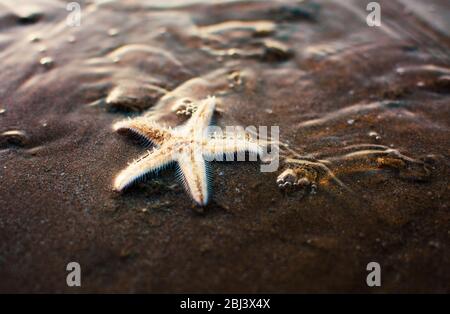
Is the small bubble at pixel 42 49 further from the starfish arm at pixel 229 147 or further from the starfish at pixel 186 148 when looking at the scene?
the starfish arm at pixel 229 147

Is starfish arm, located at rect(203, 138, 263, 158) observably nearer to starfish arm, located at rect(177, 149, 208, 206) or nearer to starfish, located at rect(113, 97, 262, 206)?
starfish, located at rect(113, 97, 262, 206)

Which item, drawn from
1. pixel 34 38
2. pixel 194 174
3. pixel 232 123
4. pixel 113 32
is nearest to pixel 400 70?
pixel 232 123

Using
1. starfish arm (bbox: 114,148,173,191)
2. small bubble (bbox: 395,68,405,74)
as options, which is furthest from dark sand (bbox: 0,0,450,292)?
starfish arm (bbox: 114,148,173,191)

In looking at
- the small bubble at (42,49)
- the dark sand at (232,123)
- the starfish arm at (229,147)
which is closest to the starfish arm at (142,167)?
the dark sand at (232,123)

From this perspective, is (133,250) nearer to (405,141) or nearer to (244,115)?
(244,115)

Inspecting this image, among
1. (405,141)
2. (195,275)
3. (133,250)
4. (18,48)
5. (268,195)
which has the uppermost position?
(18,48)

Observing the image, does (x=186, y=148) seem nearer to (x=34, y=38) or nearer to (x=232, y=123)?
(x=232, y=123)
